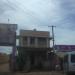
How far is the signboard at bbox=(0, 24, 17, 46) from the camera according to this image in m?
33.0

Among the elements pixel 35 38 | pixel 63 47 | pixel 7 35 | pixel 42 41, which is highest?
pixel 35 38

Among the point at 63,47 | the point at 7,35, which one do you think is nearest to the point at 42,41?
the point at 63,47

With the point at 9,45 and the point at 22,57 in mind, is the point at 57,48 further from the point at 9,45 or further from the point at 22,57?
the point at 9,45

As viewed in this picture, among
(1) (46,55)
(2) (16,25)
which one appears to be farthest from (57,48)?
(2) (16,25)

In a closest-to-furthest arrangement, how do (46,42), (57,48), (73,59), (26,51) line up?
(73,59) → (26,51) → (57,48) → (46,42)

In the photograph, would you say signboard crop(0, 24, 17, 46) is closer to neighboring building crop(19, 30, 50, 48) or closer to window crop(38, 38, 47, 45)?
neighboring building crop(19, 30, 50, 48)

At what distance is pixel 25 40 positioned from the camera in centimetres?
6469

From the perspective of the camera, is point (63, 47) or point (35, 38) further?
point (35, 38)

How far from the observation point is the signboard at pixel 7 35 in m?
33.0

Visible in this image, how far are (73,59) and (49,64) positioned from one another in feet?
51.2

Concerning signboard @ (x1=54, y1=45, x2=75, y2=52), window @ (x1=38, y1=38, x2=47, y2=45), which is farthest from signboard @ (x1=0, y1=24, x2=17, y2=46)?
window @ (x1=38, y1=38, x2=47, y2=45)

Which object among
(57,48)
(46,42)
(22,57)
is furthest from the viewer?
(46,42)

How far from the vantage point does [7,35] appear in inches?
1312

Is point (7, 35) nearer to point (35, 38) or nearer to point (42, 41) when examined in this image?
point (35, 38)
